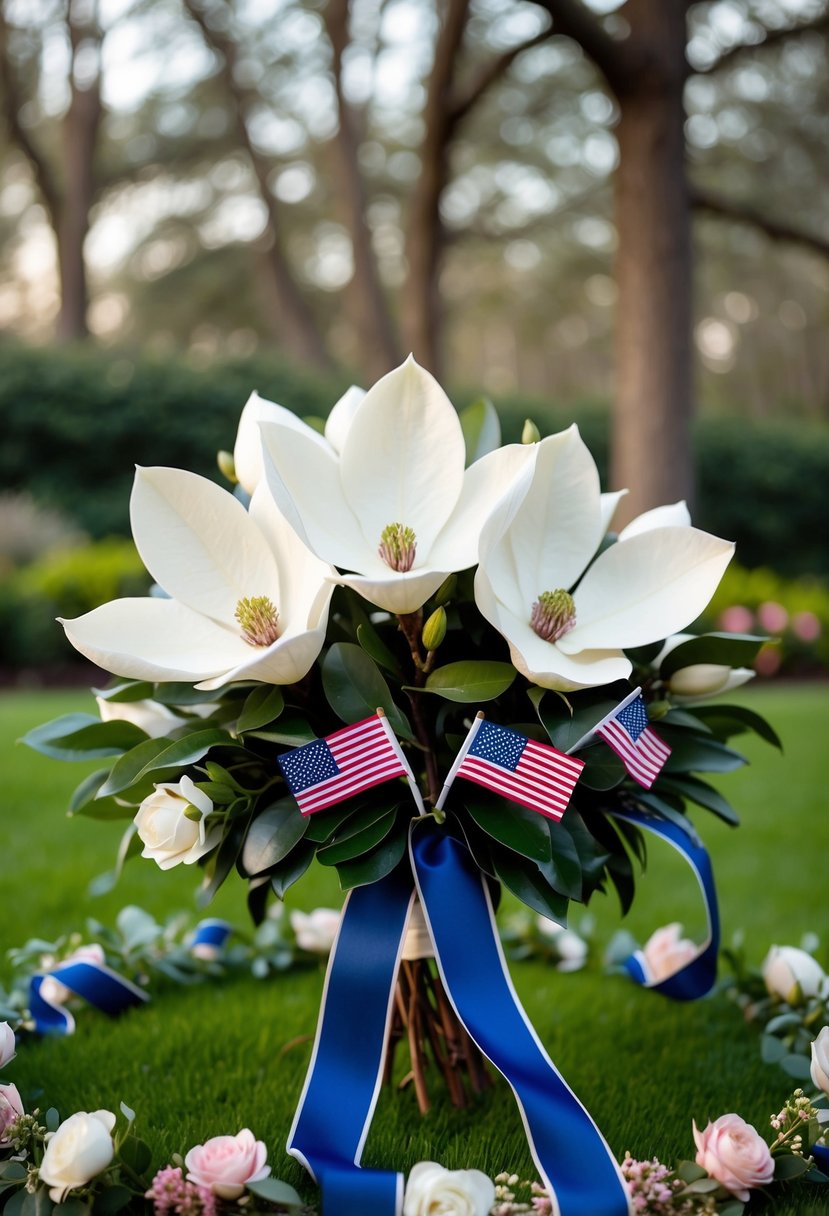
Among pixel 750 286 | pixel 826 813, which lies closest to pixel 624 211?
pixel 826 813

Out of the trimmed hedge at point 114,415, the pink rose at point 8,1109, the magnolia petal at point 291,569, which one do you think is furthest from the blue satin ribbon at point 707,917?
the trimmed hedge at point 114,415

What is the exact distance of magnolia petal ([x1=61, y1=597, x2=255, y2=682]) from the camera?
43.9 inches

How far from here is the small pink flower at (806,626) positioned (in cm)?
745

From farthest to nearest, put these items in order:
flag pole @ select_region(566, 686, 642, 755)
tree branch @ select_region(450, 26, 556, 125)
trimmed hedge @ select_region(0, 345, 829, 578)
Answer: trimmed hedge @ select_region(0, 345, 829, 578) < tree branch @ select_region(450, 26, 556, 125) < flag pole @ select_region(566, 686, 642, 755)

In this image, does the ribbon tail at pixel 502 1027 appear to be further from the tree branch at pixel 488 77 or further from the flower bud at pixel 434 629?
the tree branch at pixel 488 77

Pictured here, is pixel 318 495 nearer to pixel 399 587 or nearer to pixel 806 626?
pixel 399 587

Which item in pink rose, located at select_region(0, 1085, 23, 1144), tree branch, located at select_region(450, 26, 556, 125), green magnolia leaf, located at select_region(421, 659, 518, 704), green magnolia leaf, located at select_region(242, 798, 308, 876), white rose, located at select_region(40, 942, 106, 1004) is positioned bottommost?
white rose, located at select_region(40, 942, 106, 1004)

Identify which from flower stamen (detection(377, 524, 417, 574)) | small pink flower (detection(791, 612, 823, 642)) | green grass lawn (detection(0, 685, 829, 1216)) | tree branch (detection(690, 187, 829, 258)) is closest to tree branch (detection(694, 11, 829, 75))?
tree branch (detection(690, 187, 829, 258))

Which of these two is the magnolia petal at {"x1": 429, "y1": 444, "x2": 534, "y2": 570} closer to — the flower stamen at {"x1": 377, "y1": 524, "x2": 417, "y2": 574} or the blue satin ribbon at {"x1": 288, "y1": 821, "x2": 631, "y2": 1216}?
the flower stamen at {"x1": 377, "y1": 524, "x2": 417, "y2": 574}

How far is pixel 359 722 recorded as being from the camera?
112 cm

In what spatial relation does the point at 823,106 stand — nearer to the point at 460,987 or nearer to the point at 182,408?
the point at 182,408

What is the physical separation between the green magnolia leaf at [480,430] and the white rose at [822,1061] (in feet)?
2.51

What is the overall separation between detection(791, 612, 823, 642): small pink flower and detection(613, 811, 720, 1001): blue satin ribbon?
6116mm

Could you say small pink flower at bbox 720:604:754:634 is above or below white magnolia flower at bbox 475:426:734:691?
below
